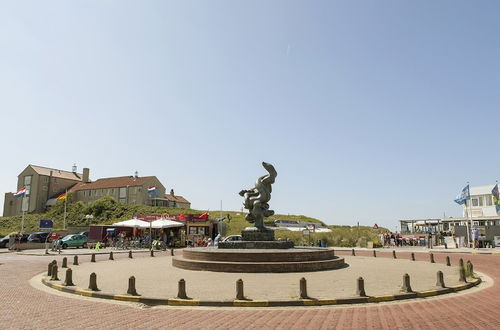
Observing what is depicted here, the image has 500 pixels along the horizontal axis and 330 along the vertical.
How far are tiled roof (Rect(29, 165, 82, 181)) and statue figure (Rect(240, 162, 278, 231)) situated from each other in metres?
68.2

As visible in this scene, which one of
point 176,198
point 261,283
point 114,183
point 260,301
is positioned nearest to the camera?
point 260,301

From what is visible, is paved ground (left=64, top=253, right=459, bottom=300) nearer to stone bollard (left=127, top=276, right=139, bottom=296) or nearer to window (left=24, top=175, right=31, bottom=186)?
stone bollard (left=127, top=276, right=139, bottom=296)

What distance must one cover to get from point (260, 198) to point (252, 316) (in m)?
13.3

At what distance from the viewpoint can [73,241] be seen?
123 feet

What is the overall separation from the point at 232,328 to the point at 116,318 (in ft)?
8.81

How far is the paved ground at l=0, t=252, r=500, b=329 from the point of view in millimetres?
7250

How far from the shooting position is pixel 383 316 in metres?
8.05

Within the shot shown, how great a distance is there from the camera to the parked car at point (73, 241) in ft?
121

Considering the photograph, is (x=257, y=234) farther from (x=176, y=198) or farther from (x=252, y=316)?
(x=176, y=198)

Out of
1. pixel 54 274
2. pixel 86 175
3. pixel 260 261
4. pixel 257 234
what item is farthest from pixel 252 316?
pixel 86 175

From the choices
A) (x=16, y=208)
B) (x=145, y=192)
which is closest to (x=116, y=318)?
(x=145, y=192)

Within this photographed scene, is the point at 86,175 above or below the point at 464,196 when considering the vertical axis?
above

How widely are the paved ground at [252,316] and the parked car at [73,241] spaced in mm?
29726

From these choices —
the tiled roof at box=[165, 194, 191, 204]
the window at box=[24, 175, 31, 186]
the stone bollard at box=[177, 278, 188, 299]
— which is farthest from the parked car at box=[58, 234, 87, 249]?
the window at box=[24, 175, 31, 186]
